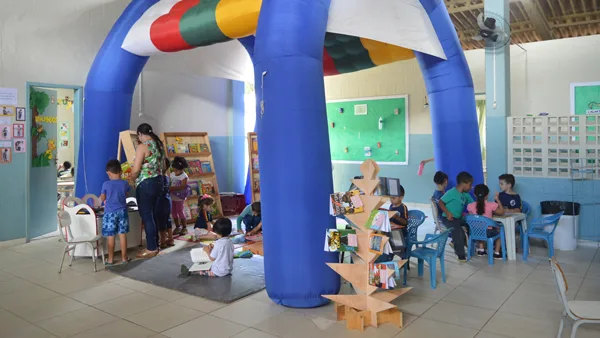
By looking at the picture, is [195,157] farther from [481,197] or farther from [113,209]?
Result: [481,197]

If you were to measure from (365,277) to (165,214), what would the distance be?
339 cm

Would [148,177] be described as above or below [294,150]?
below

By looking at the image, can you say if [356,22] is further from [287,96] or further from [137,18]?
[137,18]

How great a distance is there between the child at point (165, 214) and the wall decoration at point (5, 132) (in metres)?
2.18

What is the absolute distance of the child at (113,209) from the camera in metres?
5.36

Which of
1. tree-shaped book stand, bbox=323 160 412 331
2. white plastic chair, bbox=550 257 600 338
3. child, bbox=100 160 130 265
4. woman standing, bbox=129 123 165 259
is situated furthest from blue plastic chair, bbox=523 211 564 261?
child, bbox=100 160 130 265

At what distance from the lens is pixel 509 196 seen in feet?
19.5

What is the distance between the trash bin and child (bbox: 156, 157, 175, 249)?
4689mm

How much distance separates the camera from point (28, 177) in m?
6.64

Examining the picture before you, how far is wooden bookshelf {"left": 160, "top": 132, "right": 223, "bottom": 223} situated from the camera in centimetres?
824

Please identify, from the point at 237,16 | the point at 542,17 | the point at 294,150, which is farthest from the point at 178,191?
the point at 542,17

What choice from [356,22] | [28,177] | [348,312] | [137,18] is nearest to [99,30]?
[137,18]

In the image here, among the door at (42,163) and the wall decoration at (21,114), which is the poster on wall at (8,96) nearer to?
the wall decoration at (21,114)

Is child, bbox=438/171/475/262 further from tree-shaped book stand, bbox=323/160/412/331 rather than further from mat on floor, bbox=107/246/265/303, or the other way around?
mat on floor, bbox=107/246/265/303
